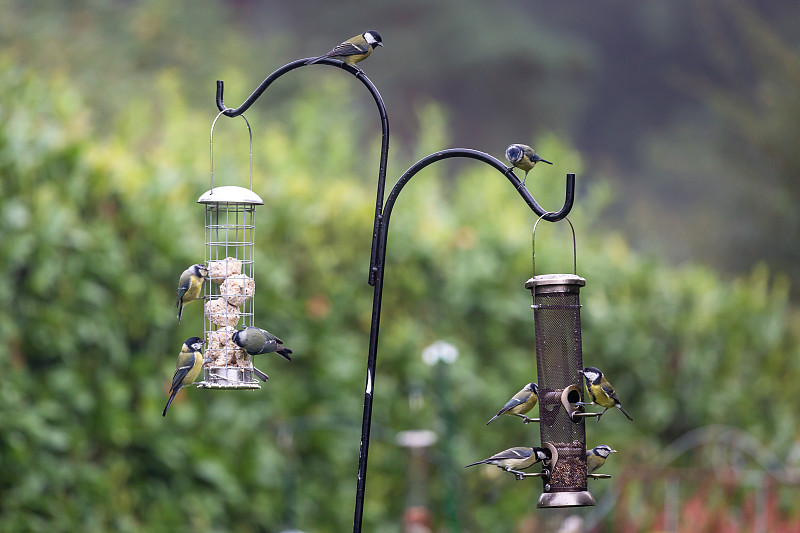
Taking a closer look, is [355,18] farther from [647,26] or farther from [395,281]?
[395,281]

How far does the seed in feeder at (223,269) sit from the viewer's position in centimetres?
270

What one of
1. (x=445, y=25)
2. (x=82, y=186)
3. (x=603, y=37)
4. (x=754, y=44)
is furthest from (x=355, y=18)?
(x=82, y=186)

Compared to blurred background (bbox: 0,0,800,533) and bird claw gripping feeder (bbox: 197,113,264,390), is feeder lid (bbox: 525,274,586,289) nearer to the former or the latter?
bird claw gripping feeder (bbox: 197,113,264,390)

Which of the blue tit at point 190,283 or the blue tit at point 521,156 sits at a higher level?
the blue tit at point 521,156

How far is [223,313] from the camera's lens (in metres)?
2.70

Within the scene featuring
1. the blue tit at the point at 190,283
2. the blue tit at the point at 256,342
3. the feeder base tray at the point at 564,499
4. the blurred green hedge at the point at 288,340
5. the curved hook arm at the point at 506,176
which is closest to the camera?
the curved hook arm at the point at 506,176

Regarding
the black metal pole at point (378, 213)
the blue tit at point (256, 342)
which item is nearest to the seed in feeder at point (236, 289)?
the blue tit at point (256, 342)

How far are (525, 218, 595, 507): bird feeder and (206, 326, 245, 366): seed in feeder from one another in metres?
0.81

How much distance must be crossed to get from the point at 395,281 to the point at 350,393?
27.2 inches

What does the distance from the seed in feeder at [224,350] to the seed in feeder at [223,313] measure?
2.4 inches

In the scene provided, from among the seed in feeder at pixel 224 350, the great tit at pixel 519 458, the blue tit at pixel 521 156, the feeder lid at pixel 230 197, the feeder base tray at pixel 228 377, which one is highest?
the blue tit at pixel 521 156

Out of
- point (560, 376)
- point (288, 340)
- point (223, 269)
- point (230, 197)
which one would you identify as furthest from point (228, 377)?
point (288, 340)

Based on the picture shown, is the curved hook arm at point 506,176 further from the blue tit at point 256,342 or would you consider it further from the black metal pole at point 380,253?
the blue tit at point 256,342

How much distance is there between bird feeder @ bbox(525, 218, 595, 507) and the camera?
7.75 ft
